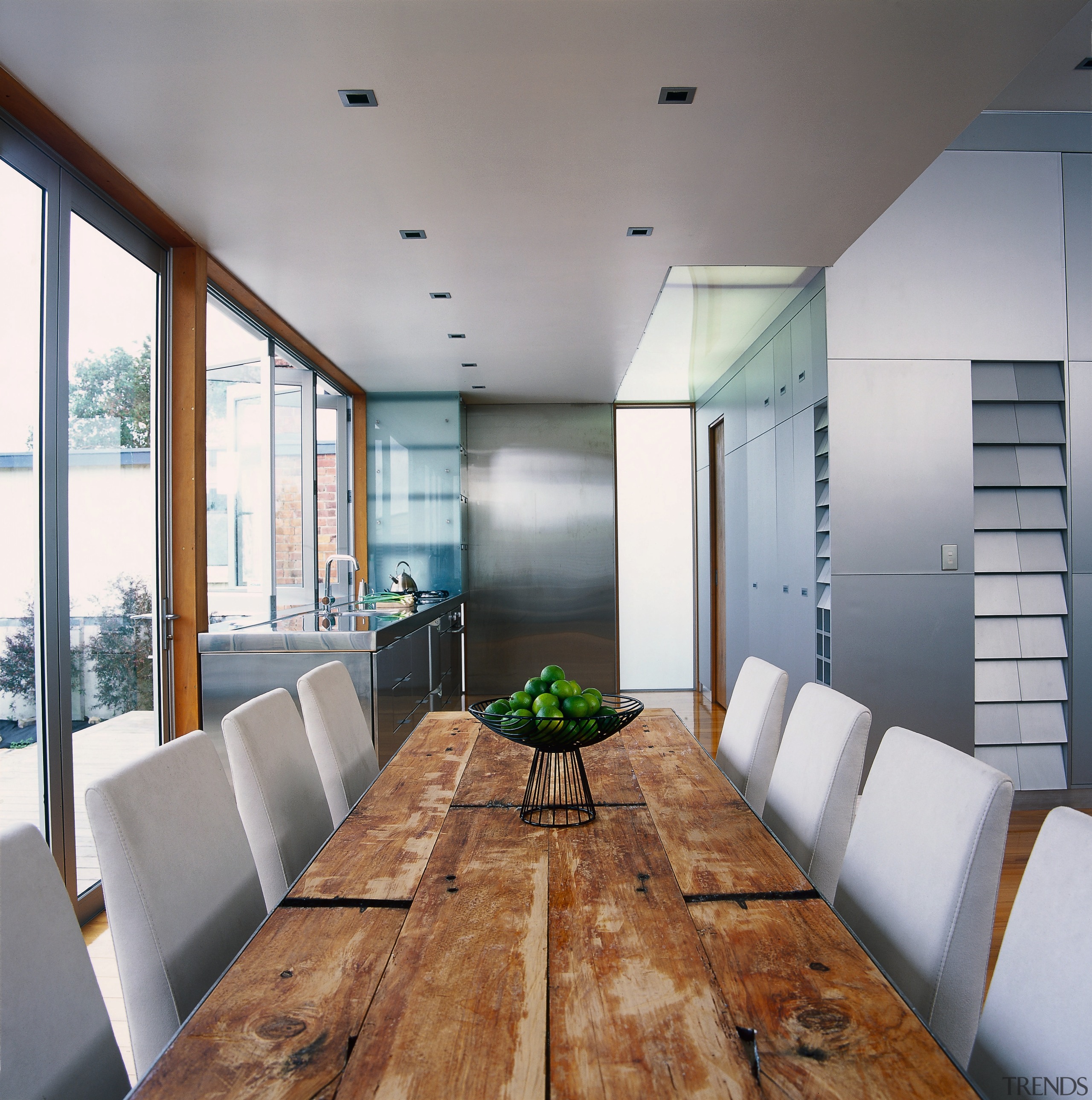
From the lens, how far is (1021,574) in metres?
3.62

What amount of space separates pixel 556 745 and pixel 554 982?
57 centimetres

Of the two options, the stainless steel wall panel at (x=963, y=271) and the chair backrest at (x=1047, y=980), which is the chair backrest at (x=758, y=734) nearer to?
the chair backrest at (x=1047, y=980)

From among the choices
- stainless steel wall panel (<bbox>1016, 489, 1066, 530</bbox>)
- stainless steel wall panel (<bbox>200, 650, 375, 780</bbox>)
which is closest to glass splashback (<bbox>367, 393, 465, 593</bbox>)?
stainless steel wall panel (<bbox>200, 650, 375, 780</bbox>)

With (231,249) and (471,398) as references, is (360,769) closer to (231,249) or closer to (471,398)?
(231,249)

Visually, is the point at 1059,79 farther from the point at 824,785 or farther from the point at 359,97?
the point at 824,785

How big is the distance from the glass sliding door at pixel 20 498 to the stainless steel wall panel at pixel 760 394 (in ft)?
11.5

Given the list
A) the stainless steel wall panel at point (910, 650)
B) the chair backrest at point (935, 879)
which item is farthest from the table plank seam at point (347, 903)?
the stainless steel wall panel at point (910, 650)

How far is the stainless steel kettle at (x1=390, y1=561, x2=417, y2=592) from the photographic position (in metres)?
5.24

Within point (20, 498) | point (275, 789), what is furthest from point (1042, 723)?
point (20, 498)

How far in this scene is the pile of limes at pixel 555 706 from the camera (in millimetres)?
1394

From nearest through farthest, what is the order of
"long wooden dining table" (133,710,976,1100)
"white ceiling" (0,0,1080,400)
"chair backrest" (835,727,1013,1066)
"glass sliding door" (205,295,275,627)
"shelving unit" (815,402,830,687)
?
1. "long wooden dining table" (133,710,976,1100)
2. "chair backrest" (835,727,1013,1066)
3. "white ceiling" (0,0,1080,400)
4. "glass sliding door" (205,295,275,627)
5. "shelving unit" (815,402,830,687)

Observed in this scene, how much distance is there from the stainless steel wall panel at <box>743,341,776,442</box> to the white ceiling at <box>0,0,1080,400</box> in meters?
1.11

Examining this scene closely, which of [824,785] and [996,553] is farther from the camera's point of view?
[996,553]

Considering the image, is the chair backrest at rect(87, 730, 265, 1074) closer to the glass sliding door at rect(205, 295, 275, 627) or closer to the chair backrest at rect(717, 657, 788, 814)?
the chair backrest at rect(717, 657, 788, 814)
